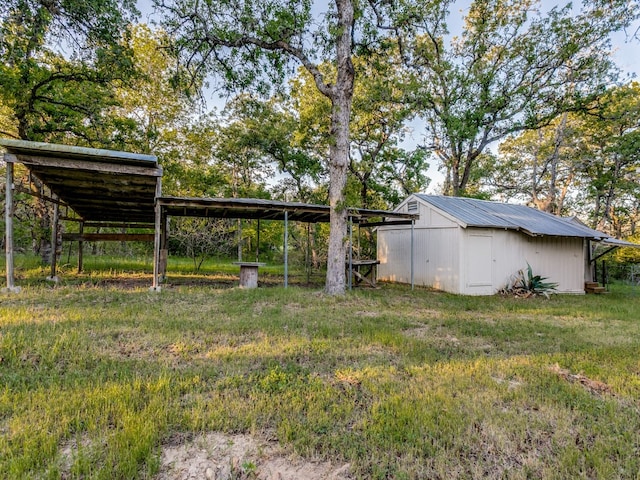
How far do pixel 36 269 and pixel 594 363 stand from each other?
1360 centimetres

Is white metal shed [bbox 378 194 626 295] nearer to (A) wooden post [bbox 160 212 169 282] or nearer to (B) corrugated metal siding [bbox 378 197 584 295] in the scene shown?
(B) corrugated metal siding [bbox 378 197 584 295]

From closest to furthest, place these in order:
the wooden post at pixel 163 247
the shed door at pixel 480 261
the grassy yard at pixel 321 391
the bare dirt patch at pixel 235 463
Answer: the bare dirt patch at pixel 235 463
the grassy yard at pixel 321 391
the wooden post at pixel 163 247
the shed door at pixel 480 261

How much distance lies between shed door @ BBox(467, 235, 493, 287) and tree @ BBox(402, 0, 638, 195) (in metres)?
5.89

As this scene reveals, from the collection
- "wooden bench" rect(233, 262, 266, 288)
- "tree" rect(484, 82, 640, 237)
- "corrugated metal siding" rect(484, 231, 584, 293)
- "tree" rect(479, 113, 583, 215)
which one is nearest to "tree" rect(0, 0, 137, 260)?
"wooden bench" rect(233, 262, 266, 288)

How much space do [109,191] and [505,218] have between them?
12505mm

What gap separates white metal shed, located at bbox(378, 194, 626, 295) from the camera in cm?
1022

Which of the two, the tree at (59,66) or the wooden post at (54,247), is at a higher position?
the tree at (59,66)

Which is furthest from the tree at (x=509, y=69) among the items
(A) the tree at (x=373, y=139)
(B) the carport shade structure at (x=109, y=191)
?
(B) the carport shade structure at (x=109, y=191)

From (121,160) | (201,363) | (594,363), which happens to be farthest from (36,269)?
(594,363)

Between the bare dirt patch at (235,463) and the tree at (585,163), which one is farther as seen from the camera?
the tree at (585,163)

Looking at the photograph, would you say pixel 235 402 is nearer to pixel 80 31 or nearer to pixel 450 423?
pixel 450 423

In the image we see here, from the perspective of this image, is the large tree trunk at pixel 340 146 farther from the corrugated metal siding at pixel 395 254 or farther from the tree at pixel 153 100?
the tree at pixel 153 100

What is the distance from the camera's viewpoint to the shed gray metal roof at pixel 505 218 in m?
10.3

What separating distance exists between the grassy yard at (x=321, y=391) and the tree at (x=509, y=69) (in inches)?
453
